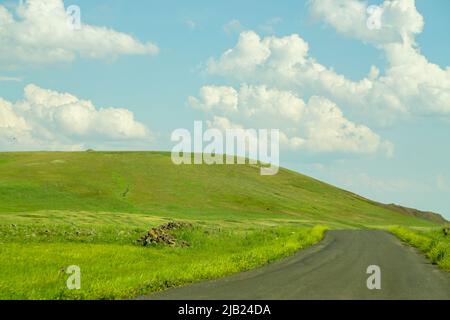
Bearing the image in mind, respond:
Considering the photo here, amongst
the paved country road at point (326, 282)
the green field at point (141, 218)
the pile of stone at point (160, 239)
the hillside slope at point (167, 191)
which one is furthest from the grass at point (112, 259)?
the hillside slope at point (167, 191)

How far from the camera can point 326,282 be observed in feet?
65.9

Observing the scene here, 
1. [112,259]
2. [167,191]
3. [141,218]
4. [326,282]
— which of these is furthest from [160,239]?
[167,191]

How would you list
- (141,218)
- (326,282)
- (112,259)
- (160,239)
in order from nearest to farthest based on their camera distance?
1. (326,282)
2. (112,259)
3. (160,239)
4. (141,218)

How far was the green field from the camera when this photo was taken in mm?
22609

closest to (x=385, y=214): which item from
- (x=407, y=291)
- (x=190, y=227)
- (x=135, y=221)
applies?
(x=135, y=221)

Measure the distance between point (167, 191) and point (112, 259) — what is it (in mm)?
72917

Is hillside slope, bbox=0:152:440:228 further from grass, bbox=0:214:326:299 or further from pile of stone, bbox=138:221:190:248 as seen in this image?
pile of stone, bbox=138:221:190:248

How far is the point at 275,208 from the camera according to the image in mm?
100062

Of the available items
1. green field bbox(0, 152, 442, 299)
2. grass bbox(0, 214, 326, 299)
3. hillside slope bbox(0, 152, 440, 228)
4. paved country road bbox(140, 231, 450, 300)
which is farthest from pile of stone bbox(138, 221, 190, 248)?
hillside slope bbox(0, 152, 440, 228)

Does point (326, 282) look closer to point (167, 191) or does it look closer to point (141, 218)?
point (141, 218)

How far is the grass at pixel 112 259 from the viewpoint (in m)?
18.6

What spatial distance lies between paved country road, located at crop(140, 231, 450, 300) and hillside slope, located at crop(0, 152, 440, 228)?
52298 mm
